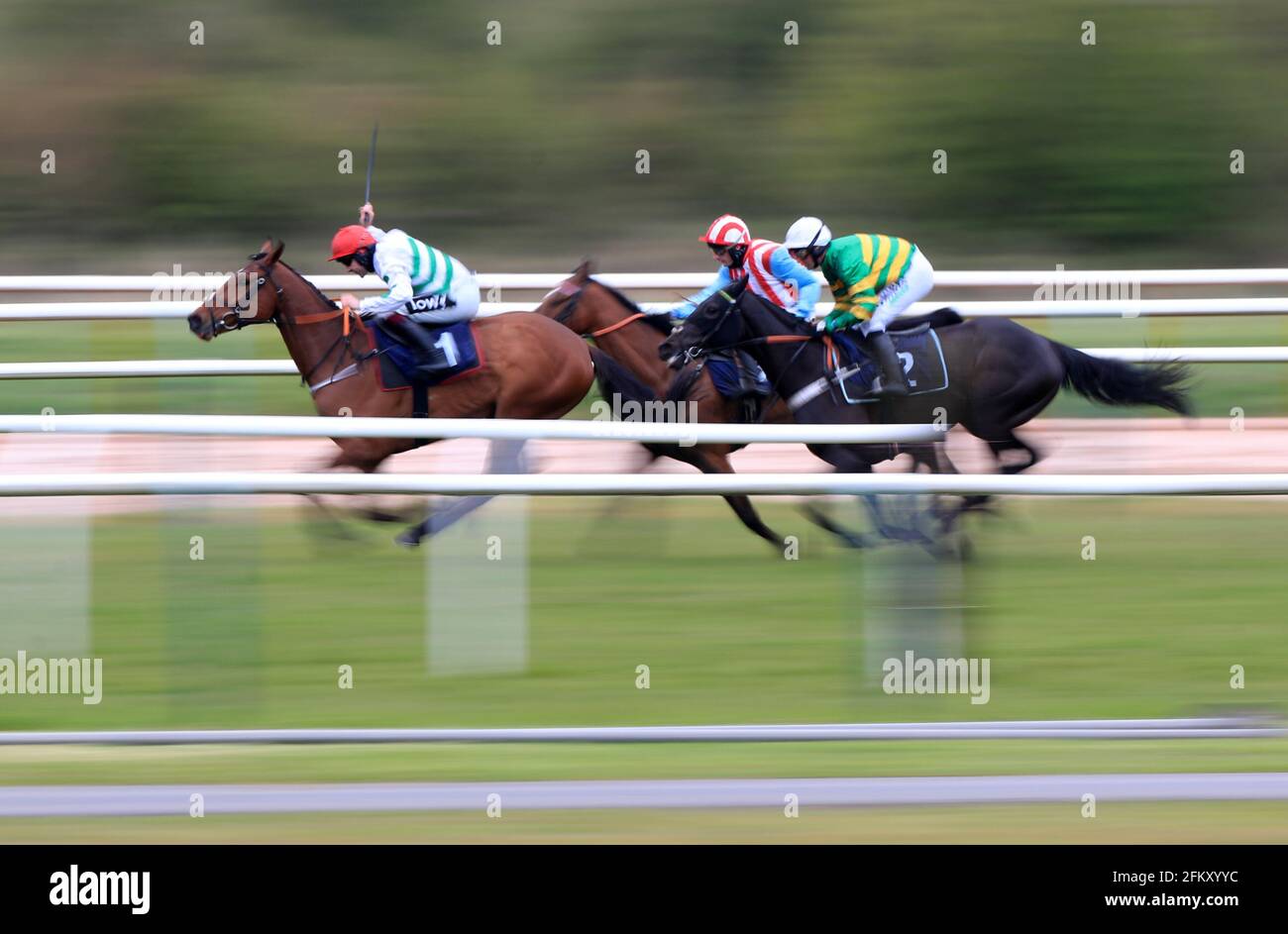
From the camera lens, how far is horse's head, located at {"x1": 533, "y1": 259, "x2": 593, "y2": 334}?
9.09 m

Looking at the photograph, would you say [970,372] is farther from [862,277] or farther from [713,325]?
[713,325]

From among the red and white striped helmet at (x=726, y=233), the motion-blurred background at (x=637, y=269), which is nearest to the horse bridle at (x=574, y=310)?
the red and white striped helmet at (x=726, y=233)

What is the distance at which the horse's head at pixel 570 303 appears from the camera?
9094 mm

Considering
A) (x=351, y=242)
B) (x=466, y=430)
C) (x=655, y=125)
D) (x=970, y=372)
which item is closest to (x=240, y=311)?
(x=351, y=242)

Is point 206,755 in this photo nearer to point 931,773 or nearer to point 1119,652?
point 931,773

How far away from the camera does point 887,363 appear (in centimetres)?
835

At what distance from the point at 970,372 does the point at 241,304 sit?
3196 millimetres

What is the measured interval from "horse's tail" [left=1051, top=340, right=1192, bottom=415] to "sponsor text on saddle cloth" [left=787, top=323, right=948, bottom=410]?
590mm

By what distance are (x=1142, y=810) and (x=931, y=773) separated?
0.51m

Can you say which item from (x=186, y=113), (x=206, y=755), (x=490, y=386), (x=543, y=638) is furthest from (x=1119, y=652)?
(x=186, y=113)

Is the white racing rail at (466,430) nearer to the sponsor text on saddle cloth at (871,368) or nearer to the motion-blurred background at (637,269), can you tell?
the motion-blurred background at (637,269)

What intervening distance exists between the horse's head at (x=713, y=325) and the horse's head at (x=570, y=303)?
2.56ft

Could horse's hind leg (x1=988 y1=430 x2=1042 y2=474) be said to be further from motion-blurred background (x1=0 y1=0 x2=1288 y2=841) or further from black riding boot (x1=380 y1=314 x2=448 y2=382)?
black riding boot (x1=380 y1=314 x2=448 y2=382)

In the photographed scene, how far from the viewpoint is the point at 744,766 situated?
4.63 meters
